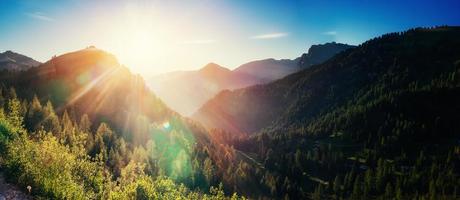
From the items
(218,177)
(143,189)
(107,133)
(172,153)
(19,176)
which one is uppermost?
(19,176)

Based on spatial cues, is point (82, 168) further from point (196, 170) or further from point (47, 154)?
point (196, 170)

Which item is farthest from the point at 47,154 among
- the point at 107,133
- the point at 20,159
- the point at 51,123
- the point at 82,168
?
the point at 107,133

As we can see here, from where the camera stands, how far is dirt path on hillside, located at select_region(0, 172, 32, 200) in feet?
110

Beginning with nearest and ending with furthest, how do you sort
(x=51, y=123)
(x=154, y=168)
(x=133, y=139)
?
(x=51, y=123)
(x=154, y=168)
(x=133, y=139)

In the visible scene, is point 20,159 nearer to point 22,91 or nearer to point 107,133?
point 107,133

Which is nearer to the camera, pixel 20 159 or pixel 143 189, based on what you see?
pixel 20 159

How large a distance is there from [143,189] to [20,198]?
42.5 feet

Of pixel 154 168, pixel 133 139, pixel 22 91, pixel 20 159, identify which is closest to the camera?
pixel 20 159

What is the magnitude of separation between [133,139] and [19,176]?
157 m

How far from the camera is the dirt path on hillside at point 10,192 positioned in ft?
110

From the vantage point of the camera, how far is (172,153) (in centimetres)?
18762

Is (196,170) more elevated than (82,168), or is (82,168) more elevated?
(82,168)

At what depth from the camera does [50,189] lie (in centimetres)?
3719

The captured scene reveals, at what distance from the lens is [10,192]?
113 ft
